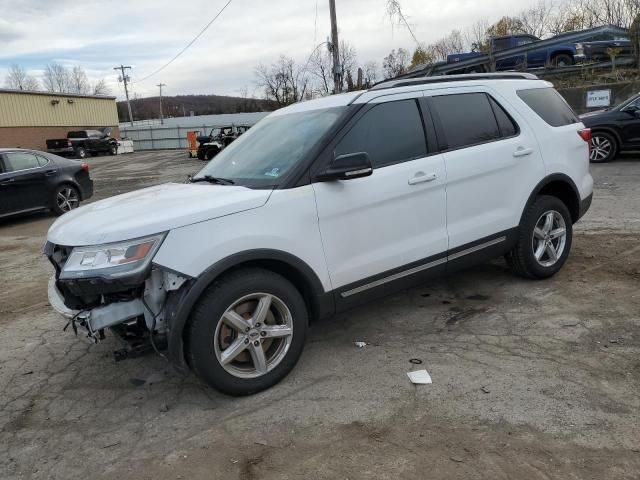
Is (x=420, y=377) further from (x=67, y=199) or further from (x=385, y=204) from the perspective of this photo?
(x=67, y=199)

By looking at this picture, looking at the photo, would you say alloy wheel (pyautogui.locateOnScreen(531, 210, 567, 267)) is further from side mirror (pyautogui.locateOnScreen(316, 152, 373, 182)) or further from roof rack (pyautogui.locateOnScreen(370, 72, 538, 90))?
side mirror (pyautogui.locateOnScreen(316, 152, 373, 182))

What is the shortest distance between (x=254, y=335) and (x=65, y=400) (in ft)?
4.53

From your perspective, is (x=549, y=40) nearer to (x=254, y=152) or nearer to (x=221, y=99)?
(x=254, y=152)

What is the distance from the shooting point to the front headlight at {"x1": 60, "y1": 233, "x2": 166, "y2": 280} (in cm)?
297

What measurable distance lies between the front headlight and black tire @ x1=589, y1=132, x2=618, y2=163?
→ 1251 cm

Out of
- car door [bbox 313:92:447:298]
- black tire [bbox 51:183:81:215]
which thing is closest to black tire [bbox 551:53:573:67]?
black tire [bbox 51:183:81:215]

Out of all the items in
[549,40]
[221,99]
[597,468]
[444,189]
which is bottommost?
[597,468]

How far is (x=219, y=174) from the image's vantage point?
417 centimetres

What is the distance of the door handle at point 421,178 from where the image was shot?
12.9ft

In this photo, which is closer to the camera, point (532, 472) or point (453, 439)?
point (532, 472)

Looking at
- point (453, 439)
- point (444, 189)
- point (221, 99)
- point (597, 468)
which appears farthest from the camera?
point (221, 99)

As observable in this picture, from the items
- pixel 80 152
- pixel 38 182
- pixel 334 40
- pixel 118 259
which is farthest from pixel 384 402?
pixel 80 152

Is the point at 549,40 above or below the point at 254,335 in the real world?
above

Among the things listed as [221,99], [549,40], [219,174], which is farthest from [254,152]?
[221,99]
